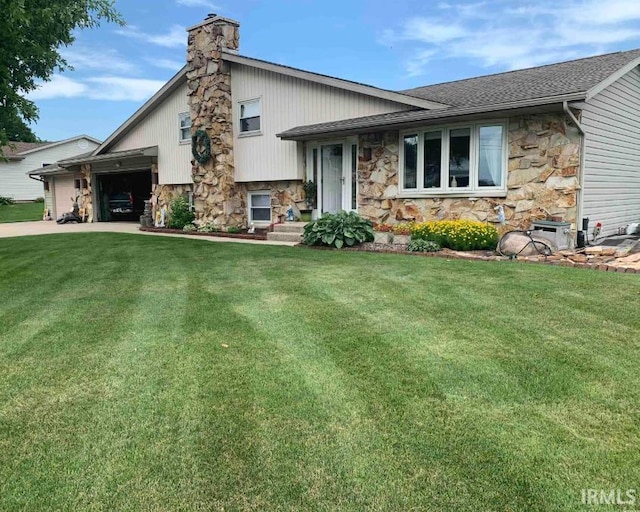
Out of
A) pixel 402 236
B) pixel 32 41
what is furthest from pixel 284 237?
pixel 32 41

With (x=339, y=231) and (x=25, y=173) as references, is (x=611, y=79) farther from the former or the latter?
(x=25, y=173)

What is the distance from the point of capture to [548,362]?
3.74 metres

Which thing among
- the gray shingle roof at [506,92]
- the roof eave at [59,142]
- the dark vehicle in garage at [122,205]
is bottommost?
the dark vehicle in garage at [122,205]

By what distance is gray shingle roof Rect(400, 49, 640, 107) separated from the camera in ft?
31.0

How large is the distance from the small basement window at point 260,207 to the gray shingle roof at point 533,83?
17.7 ft

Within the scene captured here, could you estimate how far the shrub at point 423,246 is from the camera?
9.61 m

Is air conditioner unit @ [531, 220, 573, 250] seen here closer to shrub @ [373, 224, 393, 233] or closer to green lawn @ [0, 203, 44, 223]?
shrub @ [373, 224, 393, 233]

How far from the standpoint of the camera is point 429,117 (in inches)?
404

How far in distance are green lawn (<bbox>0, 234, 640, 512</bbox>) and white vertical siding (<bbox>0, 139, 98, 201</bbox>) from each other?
1398 inches

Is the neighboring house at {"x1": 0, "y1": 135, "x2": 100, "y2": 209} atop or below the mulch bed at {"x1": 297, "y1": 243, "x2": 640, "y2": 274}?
atop

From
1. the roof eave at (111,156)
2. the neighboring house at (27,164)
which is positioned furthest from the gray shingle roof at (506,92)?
the neighboring house at (27,164)

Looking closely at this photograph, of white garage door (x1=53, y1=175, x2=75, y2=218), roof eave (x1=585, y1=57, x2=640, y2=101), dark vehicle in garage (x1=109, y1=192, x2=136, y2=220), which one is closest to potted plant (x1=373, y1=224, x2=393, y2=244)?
roof eave (x1=585, y1=57, x2=640, y2=101)

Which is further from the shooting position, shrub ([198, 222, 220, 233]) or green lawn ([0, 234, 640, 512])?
shrub ([198, 222, 220, 233])

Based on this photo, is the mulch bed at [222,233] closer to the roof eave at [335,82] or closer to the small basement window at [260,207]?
the small basement window at [260,207]
